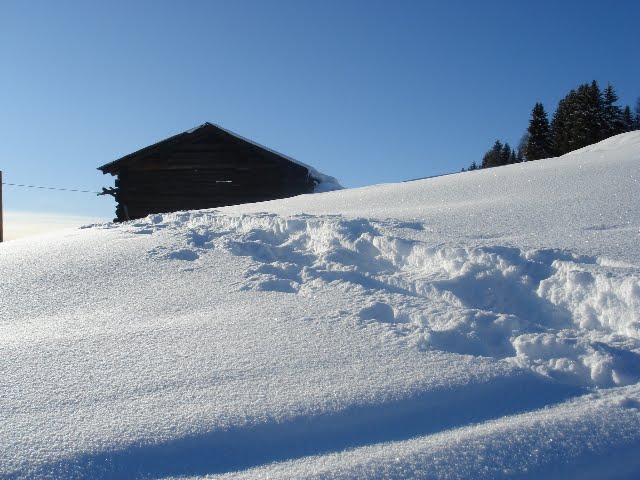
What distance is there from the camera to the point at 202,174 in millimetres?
14391

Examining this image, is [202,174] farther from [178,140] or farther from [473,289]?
[473,289]

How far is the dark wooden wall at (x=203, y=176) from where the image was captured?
1414 cm

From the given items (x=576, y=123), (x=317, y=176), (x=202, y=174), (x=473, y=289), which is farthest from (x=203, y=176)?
(x=576, y=123)

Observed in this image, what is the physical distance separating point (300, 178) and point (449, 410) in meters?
12.3

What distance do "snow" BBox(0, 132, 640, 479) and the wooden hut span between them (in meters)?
9.72

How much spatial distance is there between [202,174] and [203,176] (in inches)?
2.9

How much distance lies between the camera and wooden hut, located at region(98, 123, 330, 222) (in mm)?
14117

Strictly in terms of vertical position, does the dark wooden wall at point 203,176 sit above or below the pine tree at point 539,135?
below

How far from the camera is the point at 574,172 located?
603 cm

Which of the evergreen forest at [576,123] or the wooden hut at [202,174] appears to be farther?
the evergreen forest at [576,123]

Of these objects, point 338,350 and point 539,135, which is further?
point 539,135

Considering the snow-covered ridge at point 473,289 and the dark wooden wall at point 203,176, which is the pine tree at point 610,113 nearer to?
the dark wooden wall at point 203,176

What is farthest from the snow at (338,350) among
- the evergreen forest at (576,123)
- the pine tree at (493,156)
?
the pine tree at (493,156)

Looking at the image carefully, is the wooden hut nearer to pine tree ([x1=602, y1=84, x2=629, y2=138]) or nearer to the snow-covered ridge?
the snow-covered ridge
